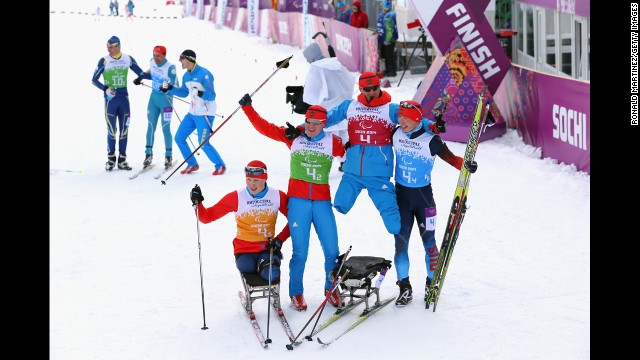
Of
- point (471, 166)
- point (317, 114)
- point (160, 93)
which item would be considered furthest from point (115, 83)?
point (471, 166)

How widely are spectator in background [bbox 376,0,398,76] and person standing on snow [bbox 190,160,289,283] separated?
1332 cm

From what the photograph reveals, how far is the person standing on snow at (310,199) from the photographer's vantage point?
786cm

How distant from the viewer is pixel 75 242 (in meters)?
10.3

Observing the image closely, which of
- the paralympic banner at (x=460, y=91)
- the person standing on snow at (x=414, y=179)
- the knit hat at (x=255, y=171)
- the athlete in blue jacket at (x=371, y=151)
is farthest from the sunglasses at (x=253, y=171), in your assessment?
the paralympic banner at (x=460, y=91)

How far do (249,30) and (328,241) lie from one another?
25.5m

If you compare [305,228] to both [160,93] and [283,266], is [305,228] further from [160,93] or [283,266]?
[160,93]

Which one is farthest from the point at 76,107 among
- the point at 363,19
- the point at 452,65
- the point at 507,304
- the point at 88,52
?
the point at 507,304

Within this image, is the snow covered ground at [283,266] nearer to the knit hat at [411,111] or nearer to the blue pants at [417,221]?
the blue pants at [417,221]

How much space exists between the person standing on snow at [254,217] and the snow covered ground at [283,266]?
0.47m

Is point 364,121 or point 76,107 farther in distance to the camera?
point 76,107

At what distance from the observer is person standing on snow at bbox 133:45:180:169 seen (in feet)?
41.7

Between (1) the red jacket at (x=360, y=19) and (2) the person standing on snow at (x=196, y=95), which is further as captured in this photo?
(1) the red jacket at (x=360, y=19)
